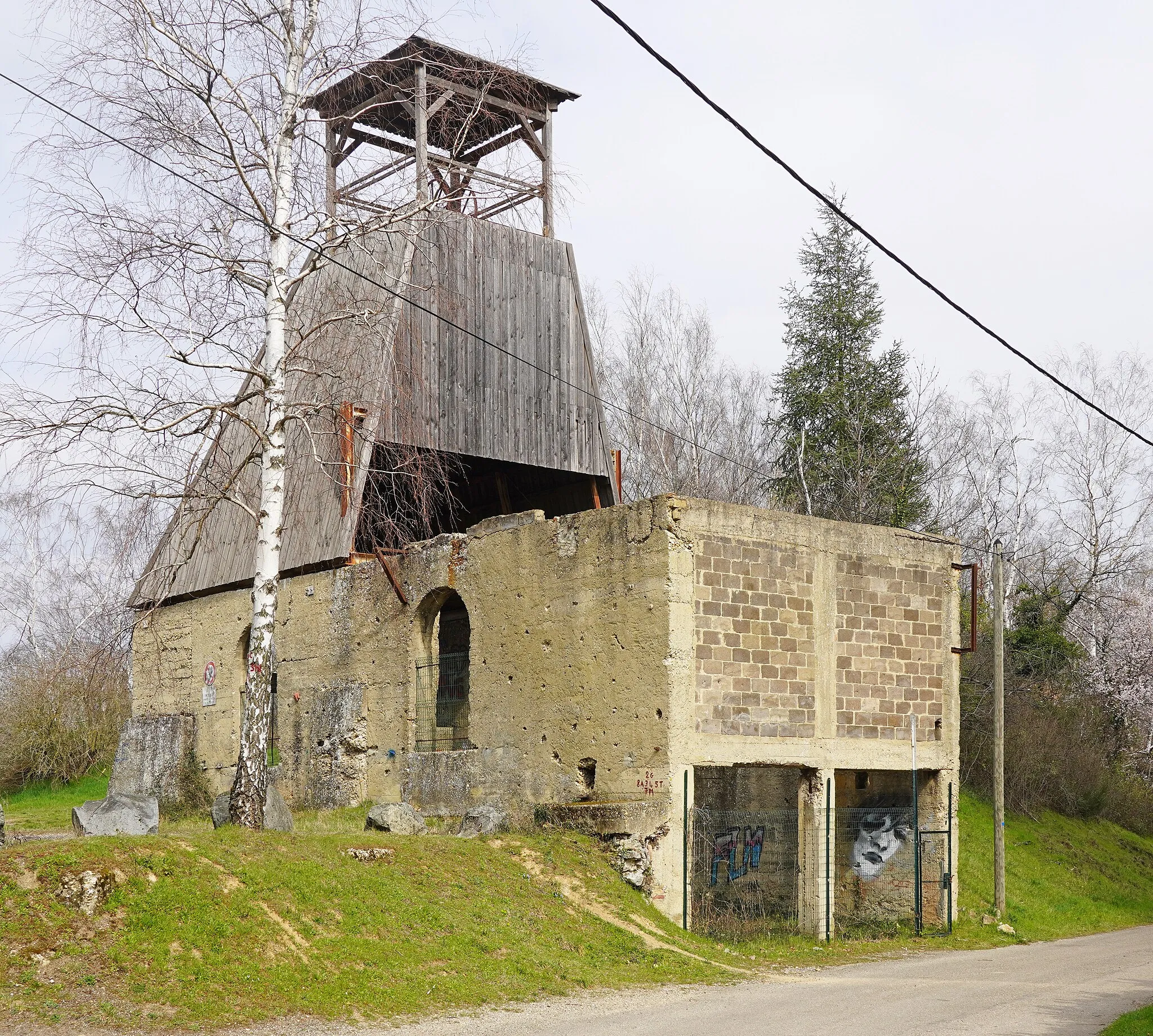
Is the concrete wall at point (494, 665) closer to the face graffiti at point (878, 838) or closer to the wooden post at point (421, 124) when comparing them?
the face graffiti at point (878, 838)

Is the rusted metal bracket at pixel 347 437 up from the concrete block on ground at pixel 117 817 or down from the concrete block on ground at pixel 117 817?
up

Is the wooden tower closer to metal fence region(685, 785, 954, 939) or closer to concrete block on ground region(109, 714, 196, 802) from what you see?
concrete block on ground region(109, 714, 196, 802)

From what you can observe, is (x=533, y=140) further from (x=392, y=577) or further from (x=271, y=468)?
(x=271, y=468)

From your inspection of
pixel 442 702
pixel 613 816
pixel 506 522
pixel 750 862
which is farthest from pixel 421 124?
pixel 750 862

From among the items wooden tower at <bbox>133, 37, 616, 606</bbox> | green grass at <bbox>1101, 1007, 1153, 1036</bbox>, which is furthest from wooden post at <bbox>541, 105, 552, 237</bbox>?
green grass at <bbox>1101, 1007, 1153, 1036</bbox>

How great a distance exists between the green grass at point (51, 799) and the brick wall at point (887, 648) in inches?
588

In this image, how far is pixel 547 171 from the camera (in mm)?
22406

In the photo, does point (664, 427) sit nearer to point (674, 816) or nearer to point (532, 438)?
point (532, 438)

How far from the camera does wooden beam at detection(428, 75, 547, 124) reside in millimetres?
19938

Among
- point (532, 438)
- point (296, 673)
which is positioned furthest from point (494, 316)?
point (296, 673)

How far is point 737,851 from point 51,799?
55.8 feet

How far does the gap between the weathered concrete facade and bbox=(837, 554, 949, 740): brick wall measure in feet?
0.09

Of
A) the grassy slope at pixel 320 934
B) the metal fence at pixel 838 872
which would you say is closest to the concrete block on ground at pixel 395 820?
the grassy slope at pixel 320 934

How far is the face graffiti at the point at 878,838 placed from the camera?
61.5ft
